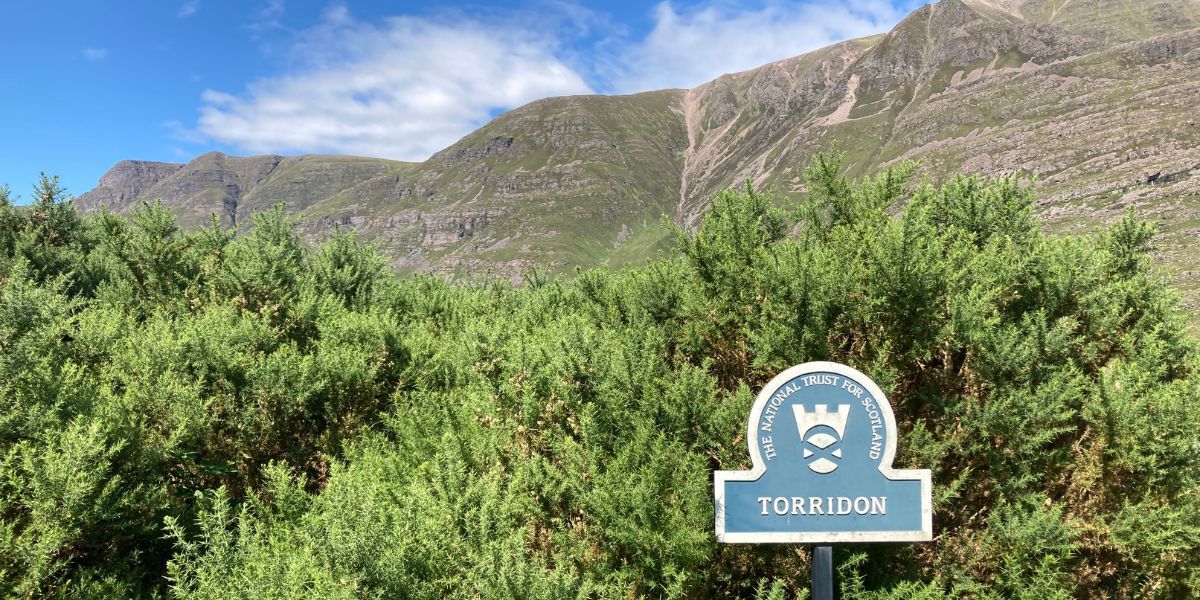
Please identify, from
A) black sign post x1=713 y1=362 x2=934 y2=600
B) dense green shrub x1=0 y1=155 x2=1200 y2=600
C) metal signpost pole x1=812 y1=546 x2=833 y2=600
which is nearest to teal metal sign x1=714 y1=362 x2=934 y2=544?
black sign post x1=713 y1=362 x2=934 y2=600

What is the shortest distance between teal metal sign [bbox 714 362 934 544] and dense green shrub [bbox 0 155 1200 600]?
5.79ft

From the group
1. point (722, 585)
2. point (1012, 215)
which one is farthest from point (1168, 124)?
point (722, 585)

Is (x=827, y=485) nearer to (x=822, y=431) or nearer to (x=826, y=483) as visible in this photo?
(x=826, y=483)

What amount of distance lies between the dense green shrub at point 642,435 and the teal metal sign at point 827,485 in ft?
5.79

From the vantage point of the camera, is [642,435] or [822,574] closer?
[822,574]

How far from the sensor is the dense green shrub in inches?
216

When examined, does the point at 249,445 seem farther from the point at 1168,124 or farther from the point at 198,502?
the point at 1168,124

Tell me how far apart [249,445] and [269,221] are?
1235 centimetres

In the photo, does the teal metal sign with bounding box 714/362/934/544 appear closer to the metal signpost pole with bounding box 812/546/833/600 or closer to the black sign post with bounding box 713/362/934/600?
the black sign post with bounding box 713/362/934/600

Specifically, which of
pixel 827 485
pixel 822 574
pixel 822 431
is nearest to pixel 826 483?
pixel 827 485

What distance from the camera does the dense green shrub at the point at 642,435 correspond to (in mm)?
5496

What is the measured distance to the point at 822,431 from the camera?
13.0 ft

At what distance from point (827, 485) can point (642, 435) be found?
113 inches

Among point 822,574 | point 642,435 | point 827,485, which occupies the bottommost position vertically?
point 822,574
